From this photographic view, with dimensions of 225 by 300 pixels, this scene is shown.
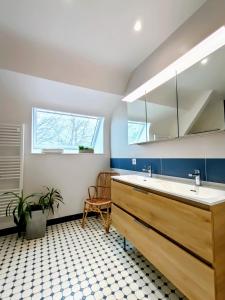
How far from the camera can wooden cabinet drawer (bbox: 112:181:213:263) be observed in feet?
3.20

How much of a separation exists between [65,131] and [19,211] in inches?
59.3

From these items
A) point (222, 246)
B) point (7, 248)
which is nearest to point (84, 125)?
point (7, 248)

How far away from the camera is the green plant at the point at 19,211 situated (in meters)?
2.23

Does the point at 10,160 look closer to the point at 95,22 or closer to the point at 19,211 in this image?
the point at 19,211

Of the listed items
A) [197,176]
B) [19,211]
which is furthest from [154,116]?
[19,211]

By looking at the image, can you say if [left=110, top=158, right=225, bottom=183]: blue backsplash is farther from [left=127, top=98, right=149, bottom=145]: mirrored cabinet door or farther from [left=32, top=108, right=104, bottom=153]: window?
[left=32, top=108, right=104, bottom=153]: window

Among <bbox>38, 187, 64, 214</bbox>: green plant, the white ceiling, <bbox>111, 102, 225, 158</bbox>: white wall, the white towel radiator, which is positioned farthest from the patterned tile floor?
the white ceiling

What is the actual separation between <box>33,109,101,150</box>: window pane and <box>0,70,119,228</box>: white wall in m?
0.21

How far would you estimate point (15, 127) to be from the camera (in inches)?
91.4

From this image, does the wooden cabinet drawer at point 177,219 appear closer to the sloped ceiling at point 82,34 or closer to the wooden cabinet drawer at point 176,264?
the wooden cabinet drawer at point 176,264

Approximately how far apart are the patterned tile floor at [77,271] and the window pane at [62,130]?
5.00ft

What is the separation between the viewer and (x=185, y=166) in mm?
1686

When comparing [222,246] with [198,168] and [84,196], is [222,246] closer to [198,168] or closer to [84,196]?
[198,168]

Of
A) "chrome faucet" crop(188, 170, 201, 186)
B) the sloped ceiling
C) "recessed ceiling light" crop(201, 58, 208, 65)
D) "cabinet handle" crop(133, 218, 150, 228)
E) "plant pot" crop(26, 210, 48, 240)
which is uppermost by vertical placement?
the sloped ceiling
